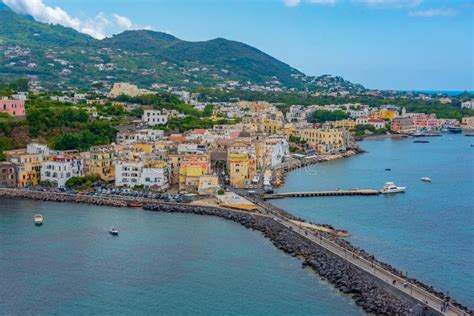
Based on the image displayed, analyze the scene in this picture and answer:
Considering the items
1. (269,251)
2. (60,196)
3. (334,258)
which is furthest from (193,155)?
(334,258)

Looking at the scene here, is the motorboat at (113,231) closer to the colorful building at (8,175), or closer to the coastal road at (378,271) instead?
the coastal road at (378,271)

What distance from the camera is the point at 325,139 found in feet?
116

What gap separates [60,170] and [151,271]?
31.9 feet

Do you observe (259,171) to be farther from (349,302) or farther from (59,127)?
(349,302)

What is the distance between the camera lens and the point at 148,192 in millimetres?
20547

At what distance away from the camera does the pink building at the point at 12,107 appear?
95.7 ft

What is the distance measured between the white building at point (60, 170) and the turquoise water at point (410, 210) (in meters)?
7.16

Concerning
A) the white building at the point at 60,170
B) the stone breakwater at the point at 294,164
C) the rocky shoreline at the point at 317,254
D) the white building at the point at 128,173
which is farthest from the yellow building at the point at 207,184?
the white building at the point at 60,170

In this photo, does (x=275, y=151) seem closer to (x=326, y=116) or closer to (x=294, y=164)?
(x=294, y=164)

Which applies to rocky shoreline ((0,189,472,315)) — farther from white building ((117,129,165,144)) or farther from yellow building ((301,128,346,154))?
yellow building ((301,128,346,154))

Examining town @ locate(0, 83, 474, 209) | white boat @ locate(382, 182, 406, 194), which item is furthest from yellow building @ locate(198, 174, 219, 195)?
white boat @ locate(382, 182, 406, 194)

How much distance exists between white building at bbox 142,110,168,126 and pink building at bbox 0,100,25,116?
6.42 meters

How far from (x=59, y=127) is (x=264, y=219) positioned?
48.8 ft

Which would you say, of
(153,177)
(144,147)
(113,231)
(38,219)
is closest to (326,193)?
(153,177)
